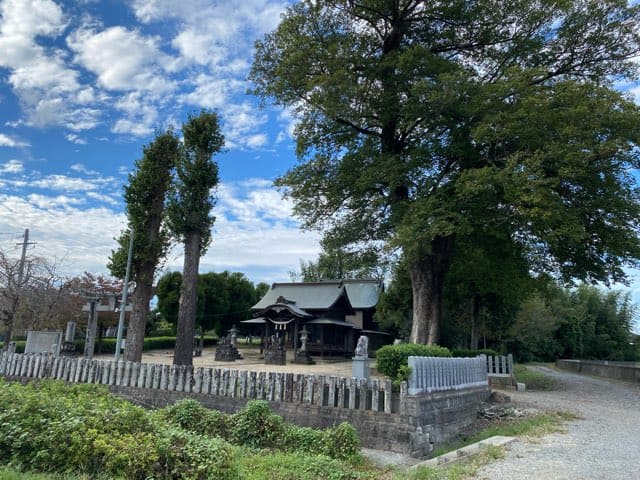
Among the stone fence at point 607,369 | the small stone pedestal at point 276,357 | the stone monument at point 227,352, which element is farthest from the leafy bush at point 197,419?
the stone fence at point 607,369

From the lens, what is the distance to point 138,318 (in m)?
14.5

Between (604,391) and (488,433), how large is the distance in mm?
10820

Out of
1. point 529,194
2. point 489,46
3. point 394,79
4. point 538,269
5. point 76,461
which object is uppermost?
point 489,46

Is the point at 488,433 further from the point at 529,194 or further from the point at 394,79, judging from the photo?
the point at 394,79

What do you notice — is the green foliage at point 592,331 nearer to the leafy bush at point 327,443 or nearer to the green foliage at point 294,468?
the leafy bush at point 327,443

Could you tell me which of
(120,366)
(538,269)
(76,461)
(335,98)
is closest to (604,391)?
(538,269)

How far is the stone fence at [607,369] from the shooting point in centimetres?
2323

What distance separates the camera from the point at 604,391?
17.4 m

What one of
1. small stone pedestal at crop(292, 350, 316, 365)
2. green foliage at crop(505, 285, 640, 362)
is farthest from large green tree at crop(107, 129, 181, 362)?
green foliage at crop(505, 285, 640, 362)

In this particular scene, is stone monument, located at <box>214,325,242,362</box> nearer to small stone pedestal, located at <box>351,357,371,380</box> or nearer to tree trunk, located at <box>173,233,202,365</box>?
tree trunk, located at <box>173,233,202,365</box>

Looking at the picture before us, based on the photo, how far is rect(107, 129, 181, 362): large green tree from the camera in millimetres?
14703

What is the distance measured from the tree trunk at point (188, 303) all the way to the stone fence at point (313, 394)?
2.87 metres

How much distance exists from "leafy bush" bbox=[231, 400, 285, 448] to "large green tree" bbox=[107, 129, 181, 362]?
8.56 m

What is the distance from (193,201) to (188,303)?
334cm
